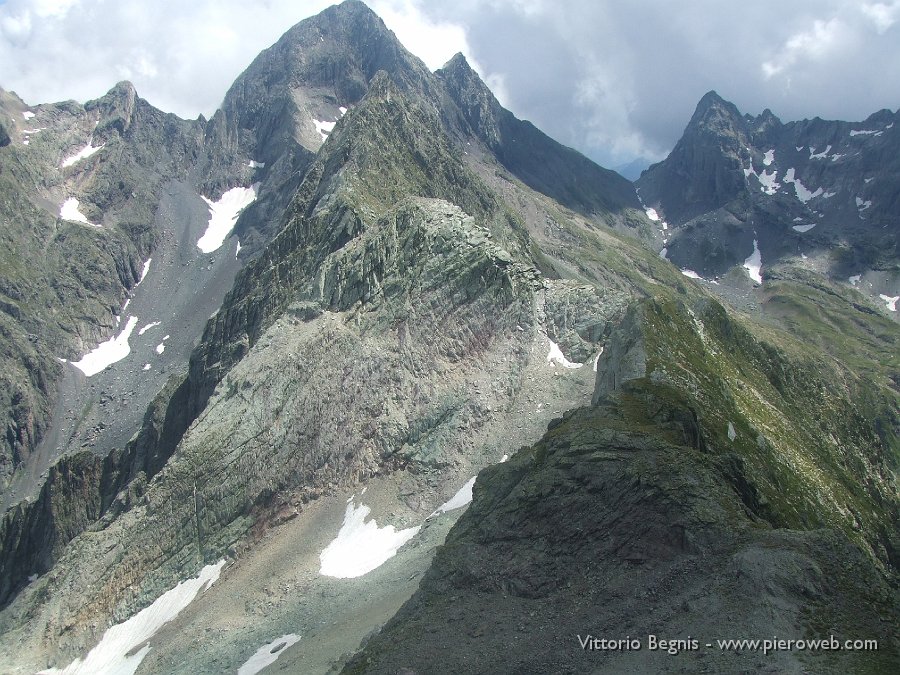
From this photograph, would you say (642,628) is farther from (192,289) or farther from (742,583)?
(192,289)

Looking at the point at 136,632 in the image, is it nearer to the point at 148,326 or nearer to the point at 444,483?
the point at 444,483

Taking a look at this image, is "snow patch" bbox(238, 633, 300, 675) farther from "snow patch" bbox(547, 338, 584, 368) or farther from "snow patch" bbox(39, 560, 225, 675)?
"snow patch" bbox(547, 338, 584, 368)

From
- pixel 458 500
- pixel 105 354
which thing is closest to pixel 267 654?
pixel 458 500

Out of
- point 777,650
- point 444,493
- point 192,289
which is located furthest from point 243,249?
point 777,650

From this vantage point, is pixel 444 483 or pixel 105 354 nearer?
pixel 444 483

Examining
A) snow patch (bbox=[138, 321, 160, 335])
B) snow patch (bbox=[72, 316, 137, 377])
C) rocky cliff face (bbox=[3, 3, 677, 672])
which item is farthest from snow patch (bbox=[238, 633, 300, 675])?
snow patch (bbox=[138, 321, 160, 335])

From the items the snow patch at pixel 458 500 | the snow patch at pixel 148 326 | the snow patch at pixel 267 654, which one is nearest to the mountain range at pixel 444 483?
the snow patch at pixel 267 654

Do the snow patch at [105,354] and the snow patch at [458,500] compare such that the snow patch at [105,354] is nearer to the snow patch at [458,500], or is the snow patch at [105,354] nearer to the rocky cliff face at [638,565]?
the snow patch at [458,500]
